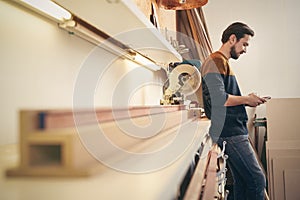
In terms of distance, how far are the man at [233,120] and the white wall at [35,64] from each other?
0.83 m

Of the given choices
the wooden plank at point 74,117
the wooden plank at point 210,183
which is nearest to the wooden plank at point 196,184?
the wooden plank at point 210,183

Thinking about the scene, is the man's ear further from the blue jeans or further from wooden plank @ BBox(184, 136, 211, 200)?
wooden plank @ BBox(184, 136, 211, 200)

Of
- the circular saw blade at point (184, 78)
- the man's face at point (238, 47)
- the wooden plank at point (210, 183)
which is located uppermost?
the man's face at point (238, 47)

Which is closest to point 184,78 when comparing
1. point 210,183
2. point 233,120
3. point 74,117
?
point 233,120

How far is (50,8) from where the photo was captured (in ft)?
2.55

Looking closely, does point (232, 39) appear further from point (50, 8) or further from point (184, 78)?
point (50, 8)

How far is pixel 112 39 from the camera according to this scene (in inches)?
50.4

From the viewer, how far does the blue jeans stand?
71.1 inches

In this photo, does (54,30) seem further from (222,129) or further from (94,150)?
(222,129)

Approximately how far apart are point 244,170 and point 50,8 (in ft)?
4.92

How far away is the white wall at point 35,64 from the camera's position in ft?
2.16

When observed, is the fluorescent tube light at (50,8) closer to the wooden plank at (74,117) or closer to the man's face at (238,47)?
the wooden plank at (74,117)

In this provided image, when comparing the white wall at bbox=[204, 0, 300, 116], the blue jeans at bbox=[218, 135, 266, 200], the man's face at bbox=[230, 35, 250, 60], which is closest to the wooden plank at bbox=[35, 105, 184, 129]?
the blue jeans at bbox=[218, 135, 266, 200]

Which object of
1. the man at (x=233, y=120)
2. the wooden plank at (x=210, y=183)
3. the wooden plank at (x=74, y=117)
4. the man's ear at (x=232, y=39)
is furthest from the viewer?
the man's ear at (x=232, y=39)
